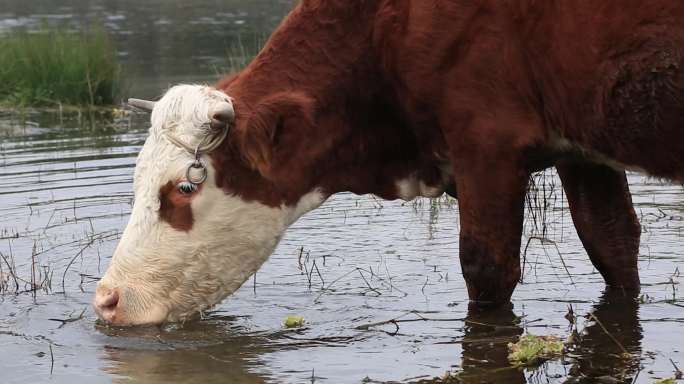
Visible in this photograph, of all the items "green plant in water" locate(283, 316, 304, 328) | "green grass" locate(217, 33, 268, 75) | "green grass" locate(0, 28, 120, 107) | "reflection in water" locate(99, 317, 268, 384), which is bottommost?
"reflection in water" locate(99, 317, 268, 384)

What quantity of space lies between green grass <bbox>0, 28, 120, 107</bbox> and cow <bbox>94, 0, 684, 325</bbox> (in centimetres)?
897

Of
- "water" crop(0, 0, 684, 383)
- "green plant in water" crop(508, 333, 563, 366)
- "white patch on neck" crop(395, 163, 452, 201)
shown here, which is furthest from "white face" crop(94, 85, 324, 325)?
"green plant in water" crop(508, 333, 563, 366)

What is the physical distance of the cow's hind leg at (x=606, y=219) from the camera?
596 cm

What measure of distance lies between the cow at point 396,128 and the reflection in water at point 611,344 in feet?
1.48

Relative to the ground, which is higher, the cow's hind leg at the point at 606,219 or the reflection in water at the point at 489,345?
the cow's hind leg at the point at 606,219

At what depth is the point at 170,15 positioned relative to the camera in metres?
28.1

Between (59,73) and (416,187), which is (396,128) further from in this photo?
(59,73)

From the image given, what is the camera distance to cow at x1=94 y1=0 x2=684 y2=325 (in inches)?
186

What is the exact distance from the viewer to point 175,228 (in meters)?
5.24

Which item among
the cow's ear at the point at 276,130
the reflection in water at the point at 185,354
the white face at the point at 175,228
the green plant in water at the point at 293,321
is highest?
the cow's ear at the point at 276,130

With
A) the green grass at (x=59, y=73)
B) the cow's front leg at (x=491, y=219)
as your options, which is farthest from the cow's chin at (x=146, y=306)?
the green grass at (x=59, y=73)

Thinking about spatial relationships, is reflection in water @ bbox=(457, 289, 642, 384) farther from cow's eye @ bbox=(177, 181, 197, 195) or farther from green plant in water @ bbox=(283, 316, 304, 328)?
cow's eye @ bbox=(177, 181, 197, 195)

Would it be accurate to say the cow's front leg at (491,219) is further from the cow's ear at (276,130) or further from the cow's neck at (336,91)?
the cow's ear at (276,130)

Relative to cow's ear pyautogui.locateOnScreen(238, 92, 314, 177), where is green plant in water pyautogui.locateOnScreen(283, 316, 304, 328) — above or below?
below
